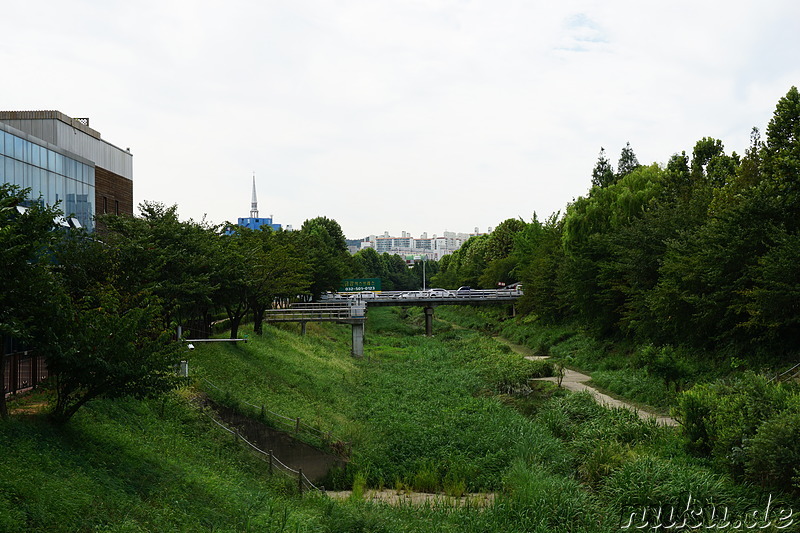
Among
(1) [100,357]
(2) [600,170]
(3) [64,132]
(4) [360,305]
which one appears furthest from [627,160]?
(1) [100,357]

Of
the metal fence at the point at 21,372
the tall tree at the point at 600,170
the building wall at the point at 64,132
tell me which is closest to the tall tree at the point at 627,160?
the tall tree at the point at 600,170

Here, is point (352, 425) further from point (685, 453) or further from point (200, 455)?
point (685, 453)

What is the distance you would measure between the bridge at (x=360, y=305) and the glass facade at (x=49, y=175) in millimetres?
14621

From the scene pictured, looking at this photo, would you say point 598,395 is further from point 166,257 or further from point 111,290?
point 111,290

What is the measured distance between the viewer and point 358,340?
165ft

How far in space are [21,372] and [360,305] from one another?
31315 millimetres

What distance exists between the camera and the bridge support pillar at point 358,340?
49.8 m

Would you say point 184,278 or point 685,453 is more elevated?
point 184,278

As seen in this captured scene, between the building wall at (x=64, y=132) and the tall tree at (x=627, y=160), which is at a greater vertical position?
the tall tree at (x=627, y=160)

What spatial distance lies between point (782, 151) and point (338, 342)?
116ft

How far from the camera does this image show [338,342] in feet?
184

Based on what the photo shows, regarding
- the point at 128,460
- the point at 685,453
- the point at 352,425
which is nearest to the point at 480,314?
the point at 352,425

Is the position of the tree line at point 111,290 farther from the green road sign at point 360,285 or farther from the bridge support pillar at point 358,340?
the green road sign at point 360,285

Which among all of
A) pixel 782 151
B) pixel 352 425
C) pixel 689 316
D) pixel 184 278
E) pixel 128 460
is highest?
pixel 782 151
